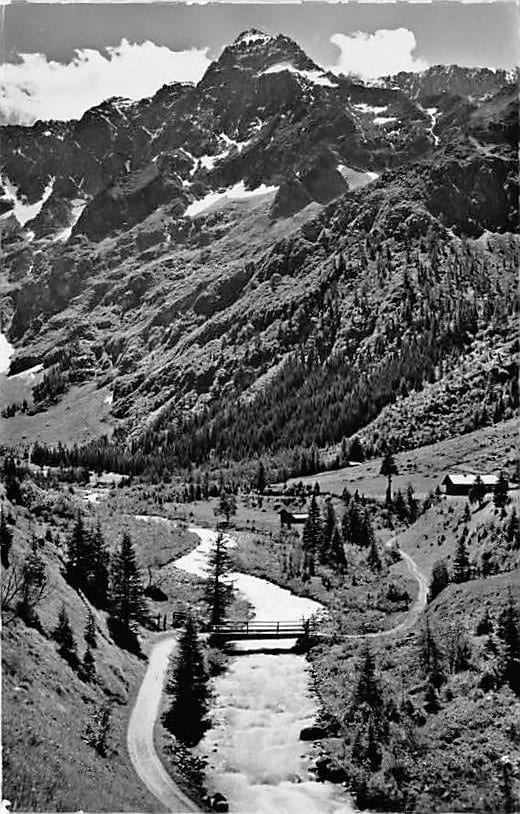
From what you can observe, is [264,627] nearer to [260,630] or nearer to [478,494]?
[260,630]

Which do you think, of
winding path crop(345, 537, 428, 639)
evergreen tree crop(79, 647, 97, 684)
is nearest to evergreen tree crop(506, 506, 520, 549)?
winding path crop(345, 537, 428, 639)

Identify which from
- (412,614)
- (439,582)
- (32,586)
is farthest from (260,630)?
(32,586)

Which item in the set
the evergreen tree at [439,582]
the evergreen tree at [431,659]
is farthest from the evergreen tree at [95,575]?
the evergreen tree at [439,582]

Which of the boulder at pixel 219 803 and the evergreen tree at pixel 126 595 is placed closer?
the boulder at pixel 219 803

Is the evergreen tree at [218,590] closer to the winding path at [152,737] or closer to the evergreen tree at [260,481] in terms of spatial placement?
the winding path at [152,737]

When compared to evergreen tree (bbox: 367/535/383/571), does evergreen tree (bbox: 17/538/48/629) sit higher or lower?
higher

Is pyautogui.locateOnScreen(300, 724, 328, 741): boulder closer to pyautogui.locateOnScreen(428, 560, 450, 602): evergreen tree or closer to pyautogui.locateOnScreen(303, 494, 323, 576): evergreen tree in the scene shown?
pyautogui.locateOnScreen(428, 560, 450, 602): evergreen tree
